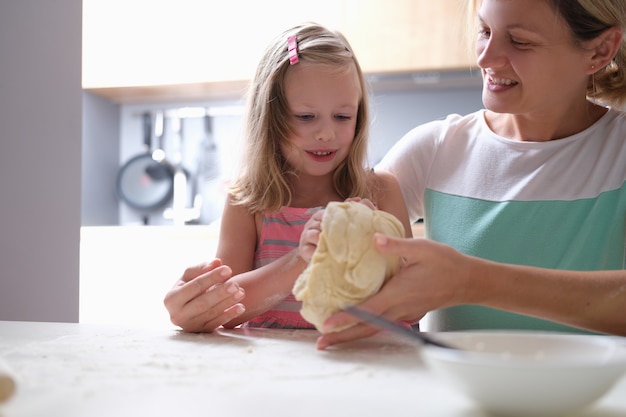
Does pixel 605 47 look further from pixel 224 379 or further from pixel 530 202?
pixel 224 379

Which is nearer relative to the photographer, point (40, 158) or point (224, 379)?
point (224, 379)

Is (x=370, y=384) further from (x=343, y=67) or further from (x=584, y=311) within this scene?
(x=343, y=67)

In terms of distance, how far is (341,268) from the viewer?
95 centimetres

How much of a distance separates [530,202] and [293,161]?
0.54m

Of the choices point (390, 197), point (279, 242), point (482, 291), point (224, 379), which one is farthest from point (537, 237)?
point (224, 379)

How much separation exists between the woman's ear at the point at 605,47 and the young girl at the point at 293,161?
1.63ft

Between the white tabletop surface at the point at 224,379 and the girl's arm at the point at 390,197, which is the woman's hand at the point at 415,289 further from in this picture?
the girl's arm at the point at 390,197

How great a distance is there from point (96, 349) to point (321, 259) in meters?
0.36

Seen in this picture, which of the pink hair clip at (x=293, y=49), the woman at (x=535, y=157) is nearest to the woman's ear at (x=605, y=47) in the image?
the woman at (x=535, y=157)

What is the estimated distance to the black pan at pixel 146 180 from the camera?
3.49 metres

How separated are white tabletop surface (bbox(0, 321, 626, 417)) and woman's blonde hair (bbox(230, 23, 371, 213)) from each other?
49cm

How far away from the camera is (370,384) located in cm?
71

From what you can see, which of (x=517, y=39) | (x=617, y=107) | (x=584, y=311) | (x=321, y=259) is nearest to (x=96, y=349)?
(x=321, y=259)

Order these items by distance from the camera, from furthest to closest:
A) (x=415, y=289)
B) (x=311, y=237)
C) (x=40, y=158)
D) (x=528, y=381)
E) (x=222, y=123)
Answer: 1. (x=222, y=123)
2. (x=40, y=158)
3. (x=311, y=237)
4. (x=415, y=289)
5. (x=528, y=381)
